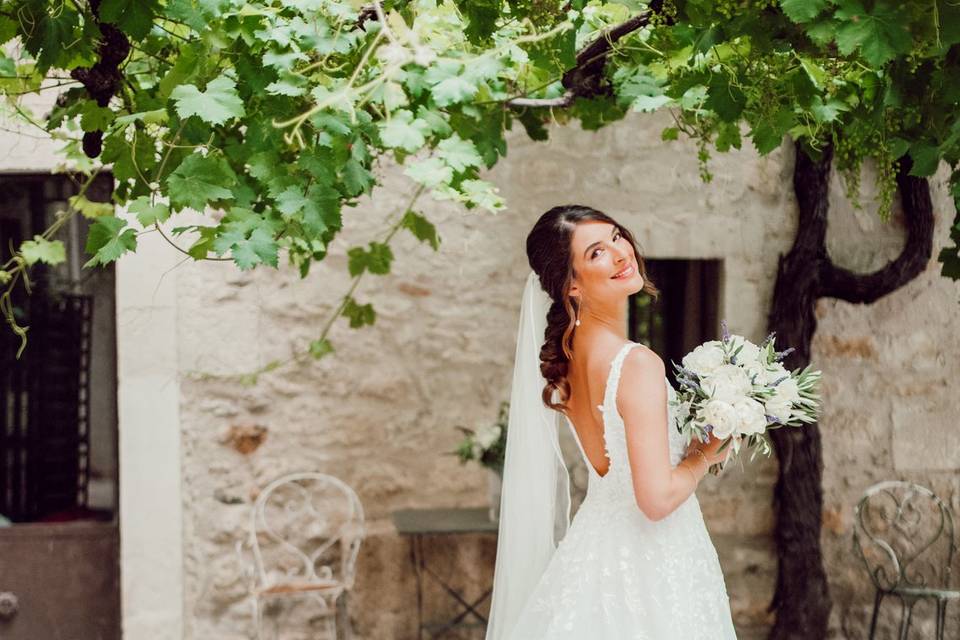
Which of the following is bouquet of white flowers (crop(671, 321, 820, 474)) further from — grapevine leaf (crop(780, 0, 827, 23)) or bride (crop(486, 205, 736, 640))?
grapevine leaf (crop(780, 0, 827, 23))

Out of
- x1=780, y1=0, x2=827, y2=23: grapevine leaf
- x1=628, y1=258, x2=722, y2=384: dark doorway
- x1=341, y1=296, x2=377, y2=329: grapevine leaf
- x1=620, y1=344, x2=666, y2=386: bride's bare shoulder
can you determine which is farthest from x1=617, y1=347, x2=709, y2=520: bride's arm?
x1=628, y1=258, x2=722, y2=384: dark doorway

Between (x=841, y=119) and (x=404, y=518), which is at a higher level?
(x=841, y=119)

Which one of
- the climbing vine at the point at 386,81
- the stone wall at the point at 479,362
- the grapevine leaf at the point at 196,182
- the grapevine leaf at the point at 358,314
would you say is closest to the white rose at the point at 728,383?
the climbing vine at the point at 386,81

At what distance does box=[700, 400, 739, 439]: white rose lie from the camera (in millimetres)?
2609

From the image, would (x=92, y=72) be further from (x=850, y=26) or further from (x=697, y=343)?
(x=697, y=343)

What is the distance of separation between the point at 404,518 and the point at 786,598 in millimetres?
1781

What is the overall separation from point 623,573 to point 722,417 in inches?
19.2

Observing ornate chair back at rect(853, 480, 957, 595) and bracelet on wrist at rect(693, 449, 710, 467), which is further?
ornate chair back at rect(853, 480, 957, 595)

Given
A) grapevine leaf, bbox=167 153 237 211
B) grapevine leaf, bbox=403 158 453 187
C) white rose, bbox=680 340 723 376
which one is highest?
grapevine leaf, bbox=403 158 453 187

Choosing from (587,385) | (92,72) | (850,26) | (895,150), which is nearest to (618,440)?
(587,385)

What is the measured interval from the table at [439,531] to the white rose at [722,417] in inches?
75.6

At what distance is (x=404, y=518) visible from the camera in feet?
15.2

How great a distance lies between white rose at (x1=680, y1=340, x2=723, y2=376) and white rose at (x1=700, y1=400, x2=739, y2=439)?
0.12m

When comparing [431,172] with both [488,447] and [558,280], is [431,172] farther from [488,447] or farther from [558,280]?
[488,447]
